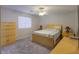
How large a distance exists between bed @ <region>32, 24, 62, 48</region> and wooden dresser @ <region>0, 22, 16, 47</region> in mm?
370

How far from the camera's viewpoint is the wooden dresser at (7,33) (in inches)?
63.3

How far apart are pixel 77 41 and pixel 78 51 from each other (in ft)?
0.57

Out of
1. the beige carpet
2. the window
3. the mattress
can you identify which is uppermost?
the window

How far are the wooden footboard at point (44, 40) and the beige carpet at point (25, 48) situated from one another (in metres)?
0.07

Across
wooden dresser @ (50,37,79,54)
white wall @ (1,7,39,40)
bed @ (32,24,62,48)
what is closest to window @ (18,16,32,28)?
white wall @ (1,7,39,40)

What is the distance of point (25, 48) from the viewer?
1666mm

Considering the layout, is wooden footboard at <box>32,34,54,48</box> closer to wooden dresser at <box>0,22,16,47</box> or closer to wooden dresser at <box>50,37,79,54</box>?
wooden dresser at <box>50,37,79,54</box>

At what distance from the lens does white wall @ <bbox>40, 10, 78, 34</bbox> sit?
64.9 inches

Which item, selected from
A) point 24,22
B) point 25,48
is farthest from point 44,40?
point 24,22

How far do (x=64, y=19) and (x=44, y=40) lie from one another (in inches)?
20.6

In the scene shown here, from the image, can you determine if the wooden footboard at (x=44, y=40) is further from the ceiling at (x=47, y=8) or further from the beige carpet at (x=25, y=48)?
the ceiling at (x=47, y=8)

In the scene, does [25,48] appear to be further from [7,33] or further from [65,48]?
[65,48]
